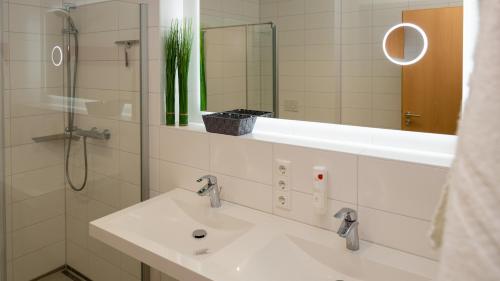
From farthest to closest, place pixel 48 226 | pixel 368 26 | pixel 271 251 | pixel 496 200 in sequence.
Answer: pixel 48 226, pixel 368 26, pixel 271 251, pixel 496 200

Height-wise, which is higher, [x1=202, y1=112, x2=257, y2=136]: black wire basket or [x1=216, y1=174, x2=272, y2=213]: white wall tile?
[x1=202, y1=112, x2=257, y2=136]: black wire basket

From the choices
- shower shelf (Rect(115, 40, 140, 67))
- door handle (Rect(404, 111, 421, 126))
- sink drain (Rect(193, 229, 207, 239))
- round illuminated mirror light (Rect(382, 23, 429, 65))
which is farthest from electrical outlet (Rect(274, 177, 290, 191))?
shower shelf (Rect(115, 40, 140, 67))

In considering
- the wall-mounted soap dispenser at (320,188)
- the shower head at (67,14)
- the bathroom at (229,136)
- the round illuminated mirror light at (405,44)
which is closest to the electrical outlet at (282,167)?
the bathroom at (229,136)

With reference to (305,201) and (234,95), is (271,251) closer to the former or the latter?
(305,201)

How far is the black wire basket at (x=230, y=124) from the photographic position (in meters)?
1.57

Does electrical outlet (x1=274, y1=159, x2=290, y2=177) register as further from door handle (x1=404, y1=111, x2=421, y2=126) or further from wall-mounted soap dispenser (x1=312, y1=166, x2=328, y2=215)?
door handle (x1=404, y1=111, x2=421, y2=126)

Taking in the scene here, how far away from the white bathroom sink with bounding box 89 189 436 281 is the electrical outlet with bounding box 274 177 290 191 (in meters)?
0.12

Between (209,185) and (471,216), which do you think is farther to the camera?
(209,185)

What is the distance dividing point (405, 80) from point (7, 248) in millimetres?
1979

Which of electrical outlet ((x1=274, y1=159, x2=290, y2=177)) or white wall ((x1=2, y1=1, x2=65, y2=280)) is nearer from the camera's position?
electrical outlet ((x1=274, y1=159, x2=290, y2=177))

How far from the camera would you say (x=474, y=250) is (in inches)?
10.2

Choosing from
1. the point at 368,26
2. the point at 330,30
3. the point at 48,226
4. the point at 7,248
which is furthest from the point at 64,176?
the point at 368,26

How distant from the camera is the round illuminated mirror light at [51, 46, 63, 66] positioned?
183 centimetres

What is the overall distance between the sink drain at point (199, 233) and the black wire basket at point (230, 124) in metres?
0.42
